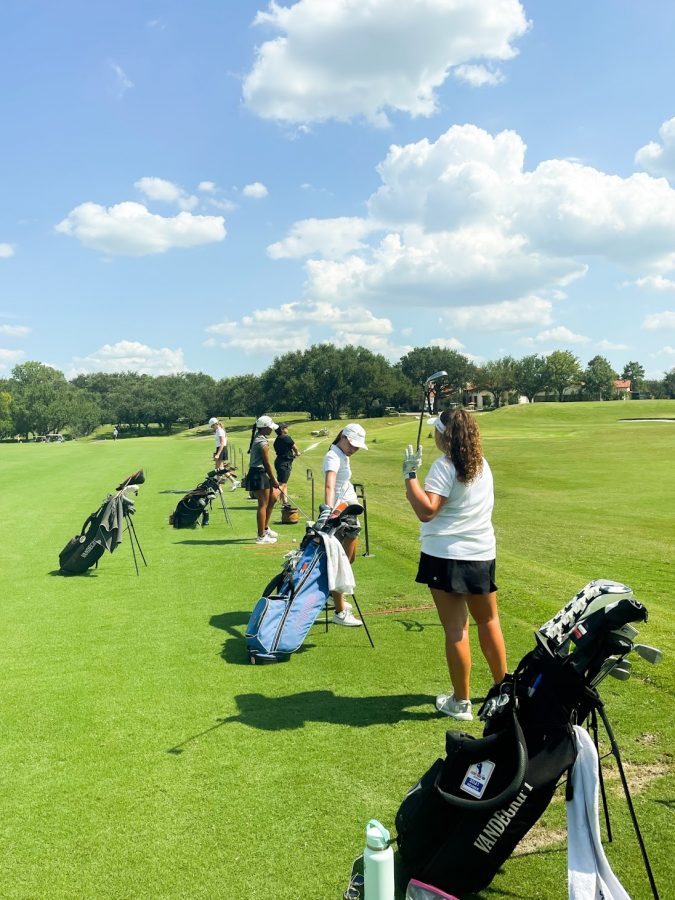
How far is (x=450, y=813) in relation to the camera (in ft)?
9.87

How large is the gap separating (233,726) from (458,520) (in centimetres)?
217

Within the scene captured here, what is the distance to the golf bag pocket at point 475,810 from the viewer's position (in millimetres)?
2869

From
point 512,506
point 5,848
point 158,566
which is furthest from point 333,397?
point 5,848

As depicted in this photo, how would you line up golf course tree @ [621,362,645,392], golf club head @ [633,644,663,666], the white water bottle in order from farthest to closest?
1. golf course tree @ [621,362,645,392]
2. golf club head @ [633,644,663,666]
3. the white water bottle

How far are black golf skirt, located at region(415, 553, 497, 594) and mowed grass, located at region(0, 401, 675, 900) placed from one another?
3.26 ft

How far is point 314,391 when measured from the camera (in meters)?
99.0

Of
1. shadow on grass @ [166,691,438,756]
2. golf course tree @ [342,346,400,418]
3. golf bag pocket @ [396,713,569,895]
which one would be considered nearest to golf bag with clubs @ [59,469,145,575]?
shadow on grass @ [166,691,438,756]

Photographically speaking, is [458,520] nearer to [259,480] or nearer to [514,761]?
[514,761]

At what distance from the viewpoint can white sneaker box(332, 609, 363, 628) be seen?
6.92 m

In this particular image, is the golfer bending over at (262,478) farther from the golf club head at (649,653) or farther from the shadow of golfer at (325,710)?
the golf club head at (649,653)

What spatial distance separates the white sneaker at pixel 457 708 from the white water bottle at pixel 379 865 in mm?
2392

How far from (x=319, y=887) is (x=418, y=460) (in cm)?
281

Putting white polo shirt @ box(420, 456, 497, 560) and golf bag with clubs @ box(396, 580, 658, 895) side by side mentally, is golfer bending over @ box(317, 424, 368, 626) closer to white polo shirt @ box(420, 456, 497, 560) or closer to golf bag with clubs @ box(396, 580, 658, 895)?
white polo shirt @ box(420, 456, 497, 560)

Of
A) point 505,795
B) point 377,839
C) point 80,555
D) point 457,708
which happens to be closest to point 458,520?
point 457,708
